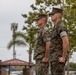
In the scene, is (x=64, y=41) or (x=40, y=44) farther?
(x=40, y=44)

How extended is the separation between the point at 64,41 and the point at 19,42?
2811 centimetres

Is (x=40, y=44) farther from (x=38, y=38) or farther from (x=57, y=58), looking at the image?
(x=57, y=58)

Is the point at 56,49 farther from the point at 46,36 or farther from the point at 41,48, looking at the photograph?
the point at 41,48

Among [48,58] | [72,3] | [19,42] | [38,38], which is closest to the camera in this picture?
[48,58]

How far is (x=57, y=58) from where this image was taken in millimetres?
6586

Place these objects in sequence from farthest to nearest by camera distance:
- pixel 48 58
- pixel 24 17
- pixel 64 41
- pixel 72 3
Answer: pixel 24 17, pixel 72 3, pixel 48 58, pixel 64 41

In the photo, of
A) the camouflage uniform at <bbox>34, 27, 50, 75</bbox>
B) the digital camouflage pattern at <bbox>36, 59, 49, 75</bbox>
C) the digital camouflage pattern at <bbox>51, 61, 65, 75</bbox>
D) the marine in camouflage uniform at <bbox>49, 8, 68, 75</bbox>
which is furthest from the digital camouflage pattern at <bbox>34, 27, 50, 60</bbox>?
the digital camouflage pattern at <bbox>51, 61, 65, 75</bbox>

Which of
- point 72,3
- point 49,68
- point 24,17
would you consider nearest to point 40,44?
point 49,68

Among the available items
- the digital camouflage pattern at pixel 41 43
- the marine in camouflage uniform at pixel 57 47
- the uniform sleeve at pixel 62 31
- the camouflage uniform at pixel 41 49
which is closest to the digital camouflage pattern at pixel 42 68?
the camouflage uniform at pixel 41 49

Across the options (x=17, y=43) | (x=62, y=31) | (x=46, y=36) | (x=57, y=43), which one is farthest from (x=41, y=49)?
(x=17, y=43)

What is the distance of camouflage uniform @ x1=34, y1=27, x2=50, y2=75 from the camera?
7094 mm

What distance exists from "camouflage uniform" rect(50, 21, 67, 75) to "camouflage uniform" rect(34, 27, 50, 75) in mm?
347

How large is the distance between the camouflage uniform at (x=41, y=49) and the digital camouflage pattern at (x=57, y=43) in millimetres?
338

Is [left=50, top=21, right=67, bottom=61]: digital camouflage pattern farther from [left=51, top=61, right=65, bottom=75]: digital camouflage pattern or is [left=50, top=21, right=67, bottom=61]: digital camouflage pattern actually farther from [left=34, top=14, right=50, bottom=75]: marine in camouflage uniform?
[left=34, top=14, right=50, bottom=75]: marine in camouflage uniform
